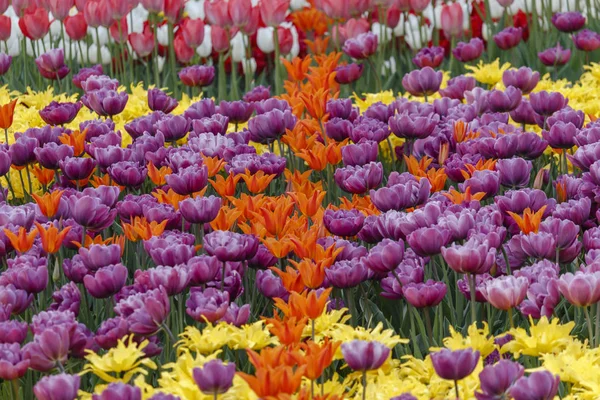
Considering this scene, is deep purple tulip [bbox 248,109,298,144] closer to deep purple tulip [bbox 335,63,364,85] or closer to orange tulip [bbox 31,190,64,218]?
orange tulip [bbox 31,190,64,218]

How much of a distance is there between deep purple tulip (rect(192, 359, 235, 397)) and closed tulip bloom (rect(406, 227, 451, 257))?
34.0 inches

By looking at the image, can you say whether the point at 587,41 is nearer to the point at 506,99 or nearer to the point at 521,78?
the point at 521,78

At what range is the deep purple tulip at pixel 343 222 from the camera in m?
2.95

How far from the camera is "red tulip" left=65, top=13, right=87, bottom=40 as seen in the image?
5426 mm

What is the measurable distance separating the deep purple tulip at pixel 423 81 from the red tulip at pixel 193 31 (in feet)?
4.72

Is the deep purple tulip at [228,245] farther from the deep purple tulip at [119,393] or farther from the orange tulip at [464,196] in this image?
the deep purple tulip at [119,393]

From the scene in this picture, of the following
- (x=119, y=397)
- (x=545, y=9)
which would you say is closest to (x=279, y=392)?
(x=119, y=397)

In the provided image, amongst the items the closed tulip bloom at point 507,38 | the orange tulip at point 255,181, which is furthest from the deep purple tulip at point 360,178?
the closed tulip bloom at point 507,38

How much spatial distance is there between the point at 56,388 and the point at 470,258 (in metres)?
1.06

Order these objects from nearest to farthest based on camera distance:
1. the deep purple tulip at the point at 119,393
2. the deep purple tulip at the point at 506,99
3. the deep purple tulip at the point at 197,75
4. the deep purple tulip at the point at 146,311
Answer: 1. the deep purple tulip at the point at 119,393
2. the deep purple tulip at the point at 146,311
3. the deep purple tulip at the point at 506,99
4. the deep purple tulip at the point at 197,75

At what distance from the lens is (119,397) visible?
1.90 meters

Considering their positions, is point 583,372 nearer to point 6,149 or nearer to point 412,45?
point 6,149

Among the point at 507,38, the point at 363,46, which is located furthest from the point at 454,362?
the point at 507,38

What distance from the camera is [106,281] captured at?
2.53m
